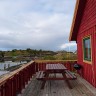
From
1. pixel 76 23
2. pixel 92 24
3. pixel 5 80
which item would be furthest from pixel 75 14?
pixel 5 80

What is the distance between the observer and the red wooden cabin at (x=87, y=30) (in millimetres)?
8427

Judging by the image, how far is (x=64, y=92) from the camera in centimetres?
752

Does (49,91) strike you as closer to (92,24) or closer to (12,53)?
(92,24)

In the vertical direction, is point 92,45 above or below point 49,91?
above

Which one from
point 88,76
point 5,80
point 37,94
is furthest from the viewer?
point 88,76

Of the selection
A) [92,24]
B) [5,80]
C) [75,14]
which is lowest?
[5,80]

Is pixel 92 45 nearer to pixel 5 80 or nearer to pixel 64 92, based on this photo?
pixel 64 92

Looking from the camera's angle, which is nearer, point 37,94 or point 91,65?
point 37,94

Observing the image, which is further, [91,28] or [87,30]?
[87,30]

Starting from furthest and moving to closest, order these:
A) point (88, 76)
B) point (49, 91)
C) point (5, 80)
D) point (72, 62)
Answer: point (72, 62)
point (88, 76)
point (49, 91)
point (5, 80)

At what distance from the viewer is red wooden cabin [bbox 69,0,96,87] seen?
843cm

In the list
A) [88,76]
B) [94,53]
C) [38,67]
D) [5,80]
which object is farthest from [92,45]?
[38,67]

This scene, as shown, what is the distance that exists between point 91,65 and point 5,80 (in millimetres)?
4679

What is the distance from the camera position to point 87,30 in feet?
31.3
